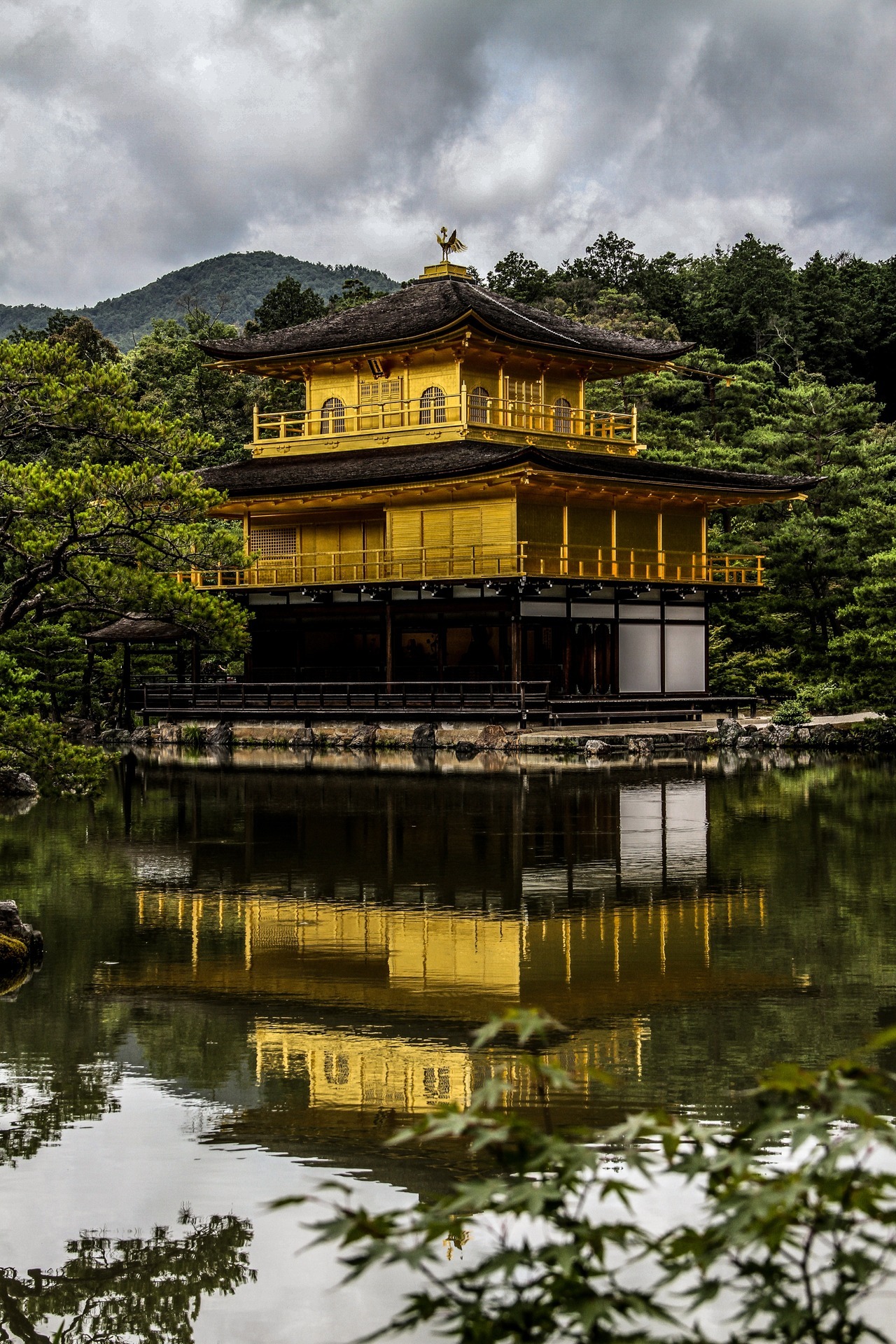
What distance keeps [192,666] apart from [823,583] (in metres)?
17.7

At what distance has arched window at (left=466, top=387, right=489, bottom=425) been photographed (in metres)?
39.7

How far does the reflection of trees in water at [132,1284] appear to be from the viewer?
541 centimetres

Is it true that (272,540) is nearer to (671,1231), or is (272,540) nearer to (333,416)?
(333,416)

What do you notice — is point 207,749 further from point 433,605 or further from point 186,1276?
point 186,1276

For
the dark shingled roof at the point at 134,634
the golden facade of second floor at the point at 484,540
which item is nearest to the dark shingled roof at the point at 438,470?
the golden facade of second floor at the point at 484,540

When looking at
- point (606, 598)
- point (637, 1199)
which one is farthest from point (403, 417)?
point (637, 1199)

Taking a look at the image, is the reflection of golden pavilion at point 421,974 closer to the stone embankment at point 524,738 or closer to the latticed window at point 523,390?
the stone embankment at point 524,738

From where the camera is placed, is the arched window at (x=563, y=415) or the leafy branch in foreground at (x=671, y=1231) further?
the arched window at (x=563, y=415)

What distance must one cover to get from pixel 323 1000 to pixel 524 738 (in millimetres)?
22432

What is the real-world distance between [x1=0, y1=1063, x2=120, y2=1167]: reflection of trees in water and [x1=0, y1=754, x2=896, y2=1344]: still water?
2cm

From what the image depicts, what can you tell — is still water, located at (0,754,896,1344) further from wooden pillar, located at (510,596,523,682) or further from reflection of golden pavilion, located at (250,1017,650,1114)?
wooden pillar, located at (510,596,523,682)

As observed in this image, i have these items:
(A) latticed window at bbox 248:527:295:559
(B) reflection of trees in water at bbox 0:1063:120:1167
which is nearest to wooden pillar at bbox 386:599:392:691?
(A) latticed window at bbox 248:527:295:559

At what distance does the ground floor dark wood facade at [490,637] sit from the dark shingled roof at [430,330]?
704cm

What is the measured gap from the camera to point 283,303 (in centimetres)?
7525
